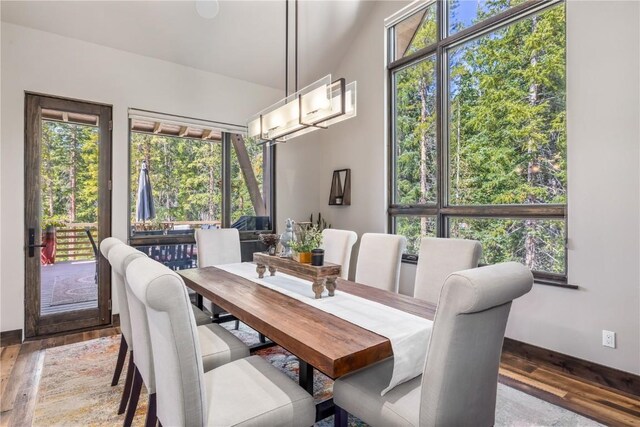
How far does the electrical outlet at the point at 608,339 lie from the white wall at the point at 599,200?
31 millimetres

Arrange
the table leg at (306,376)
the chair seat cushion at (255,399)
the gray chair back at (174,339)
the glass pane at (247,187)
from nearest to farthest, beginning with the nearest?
the gray chair back at (174,339), the chair seat cushion at (255,399), the table leg at (306,376), the glass pane at (247,187)

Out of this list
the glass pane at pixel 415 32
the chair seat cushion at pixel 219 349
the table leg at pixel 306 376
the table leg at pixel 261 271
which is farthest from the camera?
the glass pane at pixel 415 32

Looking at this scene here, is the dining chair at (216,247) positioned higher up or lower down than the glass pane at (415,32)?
lower down

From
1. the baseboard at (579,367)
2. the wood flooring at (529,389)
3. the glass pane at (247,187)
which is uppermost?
the glass pane at (247,187)

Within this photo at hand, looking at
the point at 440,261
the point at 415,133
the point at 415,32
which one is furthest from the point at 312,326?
the point at 415,32

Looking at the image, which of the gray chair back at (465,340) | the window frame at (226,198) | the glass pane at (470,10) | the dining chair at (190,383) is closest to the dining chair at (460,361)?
the gray chair back at (465,340)

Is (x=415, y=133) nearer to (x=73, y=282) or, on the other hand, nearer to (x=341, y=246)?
(x=341, y=246)

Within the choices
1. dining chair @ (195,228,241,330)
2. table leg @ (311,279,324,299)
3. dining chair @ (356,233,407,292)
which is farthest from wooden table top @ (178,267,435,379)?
dining chair @ (195,228,241,330)

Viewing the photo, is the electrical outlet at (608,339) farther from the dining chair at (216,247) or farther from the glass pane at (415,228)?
the dining chair at (216,247)

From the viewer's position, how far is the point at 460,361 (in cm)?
118

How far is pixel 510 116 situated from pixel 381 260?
1.78 metres

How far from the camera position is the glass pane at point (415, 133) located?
12.4ft

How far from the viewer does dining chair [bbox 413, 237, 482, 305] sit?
214 cm

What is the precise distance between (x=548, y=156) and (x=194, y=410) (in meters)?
3.08
